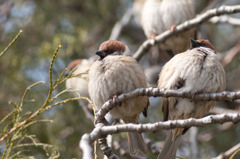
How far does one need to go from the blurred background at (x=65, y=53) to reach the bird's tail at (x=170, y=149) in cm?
120

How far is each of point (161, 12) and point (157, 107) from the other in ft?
6.18

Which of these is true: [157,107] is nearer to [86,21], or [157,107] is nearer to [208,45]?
[86,21]

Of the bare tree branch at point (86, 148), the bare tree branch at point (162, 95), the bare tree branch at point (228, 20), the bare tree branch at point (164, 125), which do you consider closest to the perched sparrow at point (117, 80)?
the bare tree branch at point (162, 95)

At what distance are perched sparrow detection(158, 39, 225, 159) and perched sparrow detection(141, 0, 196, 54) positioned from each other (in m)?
2.10

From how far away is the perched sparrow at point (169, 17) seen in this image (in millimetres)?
5867

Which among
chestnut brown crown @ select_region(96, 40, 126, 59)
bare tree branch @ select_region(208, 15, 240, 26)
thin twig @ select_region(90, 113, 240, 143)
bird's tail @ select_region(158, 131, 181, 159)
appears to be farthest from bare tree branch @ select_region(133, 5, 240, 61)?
thin twig @ select_region(90, 113, 240, 143)

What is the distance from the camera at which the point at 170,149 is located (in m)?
3.79

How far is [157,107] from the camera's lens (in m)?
7.02

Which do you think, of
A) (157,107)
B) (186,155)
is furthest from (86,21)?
(186,155)

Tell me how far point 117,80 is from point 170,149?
87 cm

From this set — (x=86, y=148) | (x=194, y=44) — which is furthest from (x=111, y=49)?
(x=86, y=148)

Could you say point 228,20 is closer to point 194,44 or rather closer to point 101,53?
point 194,44

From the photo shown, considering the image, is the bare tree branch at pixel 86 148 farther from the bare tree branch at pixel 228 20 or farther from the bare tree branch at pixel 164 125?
the bare tree branch at pixel 228 20

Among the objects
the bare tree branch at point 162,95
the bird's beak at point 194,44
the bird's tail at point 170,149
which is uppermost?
the bird's beak at point 194,44
